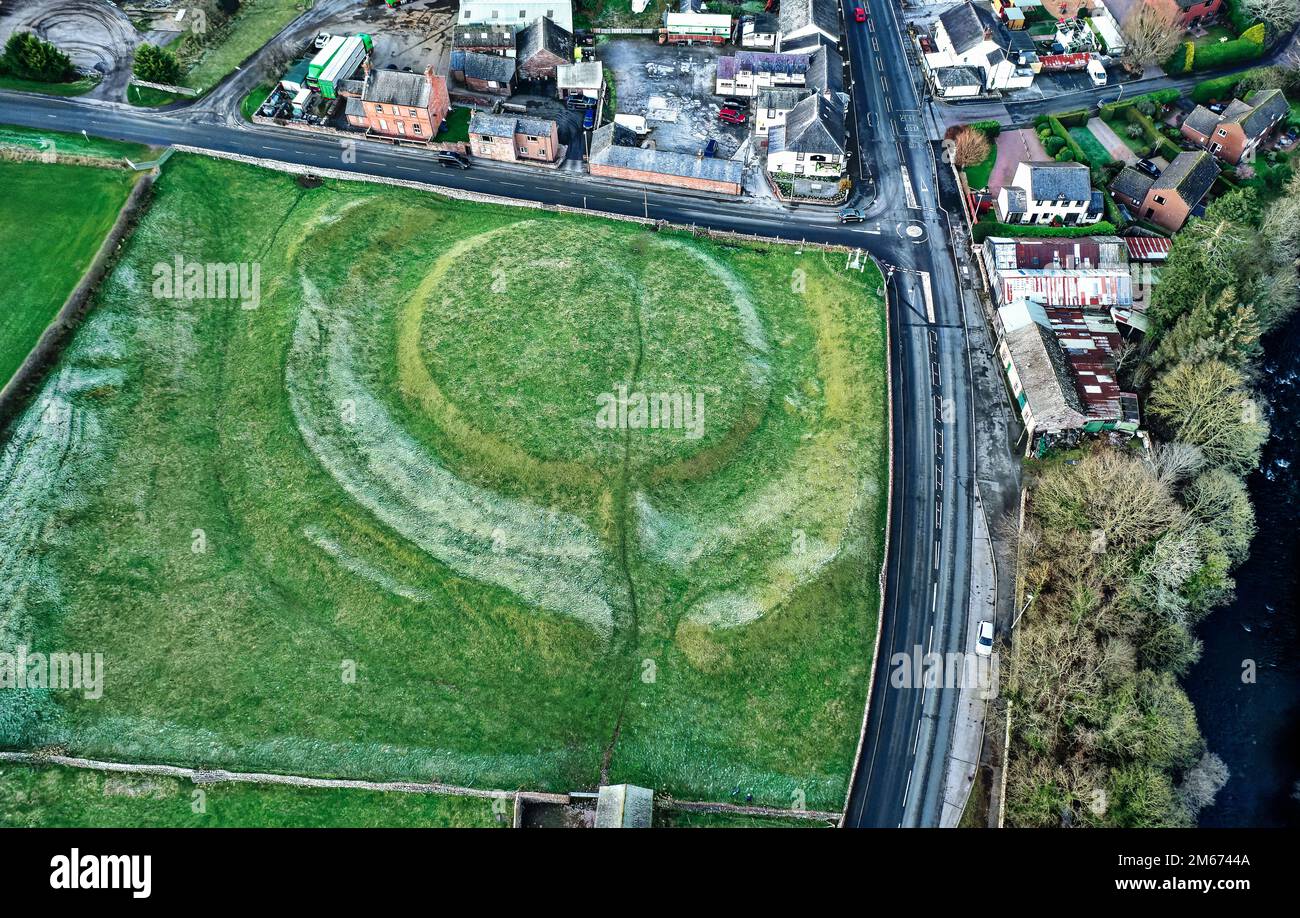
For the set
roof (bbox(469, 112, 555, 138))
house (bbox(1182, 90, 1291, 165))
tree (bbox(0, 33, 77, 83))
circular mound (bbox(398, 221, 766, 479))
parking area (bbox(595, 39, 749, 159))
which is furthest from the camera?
parking area (bbox(595, 39, 749, 159))

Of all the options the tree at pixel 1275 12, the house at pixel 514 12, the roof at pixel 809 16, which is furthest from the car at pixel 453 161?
the tree at pixel 1275 12

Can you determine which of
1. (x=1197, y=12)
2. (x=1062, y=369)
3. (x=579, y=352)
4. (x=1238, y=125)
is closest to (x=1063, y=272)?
(x=1062, y=369)

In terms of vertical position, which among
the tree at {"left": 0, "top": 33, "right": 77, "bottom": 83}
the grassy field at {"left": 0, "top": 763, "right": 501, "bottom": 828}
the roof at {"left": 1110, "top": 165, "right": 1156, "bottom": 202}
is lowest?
the grassy field at {"left": 0, "top": 763, "right": 501, "bottom": 828}

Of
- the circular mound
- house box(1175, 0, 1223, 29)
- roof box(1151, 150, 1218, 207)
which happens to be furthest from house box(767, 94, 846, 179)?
house box(1175, 0, 1223, 29)

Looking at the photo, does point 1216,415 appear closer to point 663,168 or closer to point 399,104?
point 663,168

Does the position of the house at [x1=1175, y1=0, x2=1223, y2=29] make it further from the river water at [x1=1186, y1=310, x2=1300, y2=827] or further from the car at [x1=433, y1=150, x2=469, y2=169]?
the car at [x1=433, y1=150, x2=469, y2=169]

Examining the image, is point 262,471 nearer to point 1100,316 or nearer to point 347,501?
point 347,501

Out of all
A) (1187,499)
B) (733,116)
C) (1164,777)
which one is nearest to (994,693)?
(1164,777)
